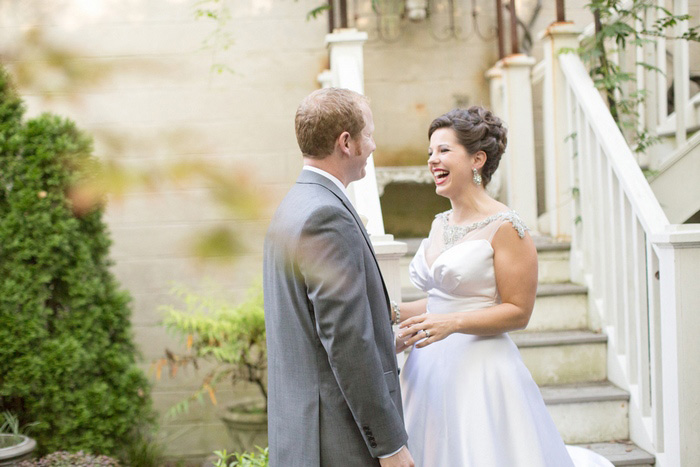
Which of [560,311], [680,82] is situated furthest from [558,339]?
[680,82]

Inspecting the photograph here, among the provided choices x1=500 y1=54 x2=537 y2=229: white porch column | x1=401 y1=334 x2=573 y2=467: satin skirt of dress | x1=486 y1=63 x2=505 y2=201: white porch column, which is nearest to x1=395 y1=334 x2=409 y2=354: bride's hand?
x1=401 y1=334 x2=573 y2=467: satin skirt of dress

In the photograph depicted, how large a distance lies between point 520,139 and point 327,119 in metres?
2.93

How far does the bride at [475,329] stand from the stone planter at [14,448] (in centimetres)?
183

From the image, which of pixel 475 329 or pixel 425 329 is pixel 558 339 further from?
pixel 425 329

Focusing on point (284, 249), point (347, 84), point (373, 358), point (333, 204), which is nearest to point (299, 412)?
point (373, 358)

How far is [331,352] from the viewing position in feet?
4.77

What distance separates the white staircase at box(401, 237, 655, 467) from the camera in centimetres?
299

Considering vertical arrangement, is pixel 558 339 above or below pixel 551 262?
below

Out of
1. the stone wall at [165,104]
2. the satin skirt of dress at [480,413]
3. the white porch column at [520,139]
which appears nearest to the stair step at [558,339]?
the white porch column at [520,139]

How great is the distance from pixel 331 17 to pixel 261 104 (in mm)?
3471

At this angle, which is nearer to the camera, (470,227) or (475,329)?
(475,329)

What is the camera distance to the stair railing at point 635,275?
8.34 ft

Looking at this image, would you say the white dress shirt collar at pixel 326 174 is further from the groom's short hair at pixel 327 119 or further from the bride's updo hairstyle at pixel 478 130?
the bride's updo hairstyle at pixel 478 130

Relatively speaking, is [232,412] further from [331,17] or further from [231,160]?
[231,160]
